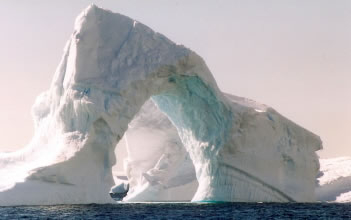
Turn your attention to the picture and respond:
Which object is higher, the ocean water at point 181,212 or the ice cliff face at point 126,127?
the ice cliff face at point 126,127

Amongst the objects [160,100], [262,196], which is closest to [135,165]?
[160,100]

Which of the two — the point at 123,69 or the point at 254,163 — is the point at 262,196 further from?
the point at 123,69

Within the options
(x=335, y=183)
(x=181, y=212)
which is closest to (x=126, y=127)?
(x=181, y=212)

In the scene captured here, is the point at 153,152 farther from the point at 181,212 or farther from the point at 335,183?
the point at 181,212

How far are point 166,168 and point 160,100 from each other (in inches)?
271

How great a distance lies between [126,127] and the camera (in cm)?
3453

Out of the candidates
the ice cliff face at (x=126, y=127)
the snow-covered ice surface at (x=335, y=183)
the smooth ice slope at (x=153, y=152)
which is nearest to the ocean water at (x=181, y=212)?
the ice cliff face at (x=126, y=127)

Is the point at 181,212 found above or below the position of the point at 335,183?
below

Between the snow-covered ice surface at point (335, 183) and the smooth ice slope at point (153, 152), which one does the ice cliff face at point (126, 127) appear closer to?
the smooth ice slope at point (153, 152)

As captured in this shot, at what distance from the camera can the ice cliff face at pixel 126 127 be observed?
3231 centimetres

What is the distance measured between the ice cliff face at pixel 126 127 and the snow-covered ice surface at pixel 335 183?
20.1ft

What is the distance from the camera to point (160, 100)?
132ft

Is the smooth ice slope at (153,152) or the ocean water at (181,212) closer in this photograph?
the ocean water at (181,212)

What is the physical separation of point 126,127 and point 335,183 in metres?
16.8
